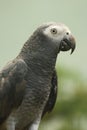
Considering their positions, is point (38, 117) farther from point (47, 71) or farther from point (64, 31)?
point (64, 31)

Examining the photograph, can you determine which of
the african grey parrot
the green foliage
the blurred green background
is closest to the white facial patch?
the african grey parrot

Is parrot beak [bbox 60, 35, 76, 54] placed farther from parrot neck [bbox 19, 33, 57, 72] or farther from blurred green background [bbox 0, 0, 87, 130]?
blurred green background [bbox 0, 0, 87, 130]

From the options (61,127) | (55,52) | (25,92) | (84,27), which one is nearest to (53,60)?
(55,52)

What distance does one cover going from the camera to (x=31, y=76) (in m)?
1.46

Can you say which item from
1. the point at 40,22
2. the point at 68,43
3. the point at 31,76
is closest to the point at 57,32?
the point at 68,43

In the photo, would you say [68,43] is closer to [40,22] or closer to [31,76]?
[31,76]

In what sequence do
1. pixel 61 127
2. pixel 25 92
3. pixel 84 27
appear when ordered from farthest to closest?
pixel 84 27
pixel 61 127
pixel 25 92

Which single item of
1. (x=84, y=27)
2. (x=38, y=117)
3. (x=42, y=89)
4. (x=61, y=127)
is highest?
(x=42, y=89)

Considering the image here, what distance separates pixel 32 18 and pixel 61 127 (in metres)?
0.68

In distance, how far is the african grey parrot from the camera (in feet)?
4.75

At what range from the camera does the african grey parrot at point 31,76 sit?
1.45 m

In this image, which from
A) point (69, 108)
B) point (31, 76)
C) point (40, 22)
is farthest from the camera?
point (40, 22)

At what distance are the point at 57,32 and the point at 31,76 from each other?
167mm

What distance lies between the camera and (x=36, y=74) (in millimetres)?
1472
